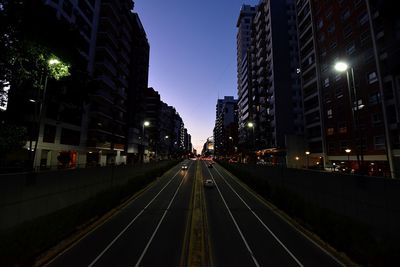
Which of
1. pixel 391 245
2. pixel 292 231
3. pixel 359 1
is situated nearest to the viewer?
pixel 391 245

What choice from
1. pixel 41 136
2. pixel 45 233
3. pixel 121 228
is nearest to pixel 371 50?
pixel 121 228

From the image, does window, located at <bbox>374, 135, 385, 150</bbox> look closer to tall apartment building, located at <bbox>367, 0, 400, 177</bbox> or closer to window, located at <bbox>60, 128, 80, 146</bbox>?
tall apartment building, located at <bbox>367, 0, 400, 177</bbox>

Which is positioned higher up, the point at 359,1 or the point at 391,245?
the point at 359,1

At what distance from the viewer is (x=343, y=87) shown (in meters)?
48.2

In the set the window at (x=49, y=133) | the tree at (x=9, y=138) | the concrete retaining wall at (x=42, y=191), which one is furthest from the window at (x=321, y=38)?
the tree at (x=9, y=138)

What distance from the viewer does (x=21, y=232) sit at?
12234 mm

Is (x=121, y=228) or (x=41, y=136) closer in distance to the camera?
(x=121, y=228)

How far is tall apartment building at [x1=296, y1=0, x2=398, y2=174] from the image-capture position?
128ft

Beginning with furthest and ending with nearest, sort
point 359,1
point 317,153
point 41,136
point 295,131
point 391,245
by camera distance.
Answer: point 295,131 → point 317,153 → point 359,1 → point 41,136 → point 391,245

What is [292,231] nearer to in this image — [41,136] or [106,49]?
[41,136]

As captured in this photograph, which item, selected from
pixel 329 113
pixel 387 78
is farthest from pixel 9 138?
pixel 329 113

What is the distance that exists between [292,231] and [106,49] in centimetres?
5191

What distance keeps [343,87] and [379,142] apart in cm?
1398

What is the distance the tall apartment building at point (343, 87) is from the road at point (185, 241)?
1879 cm
